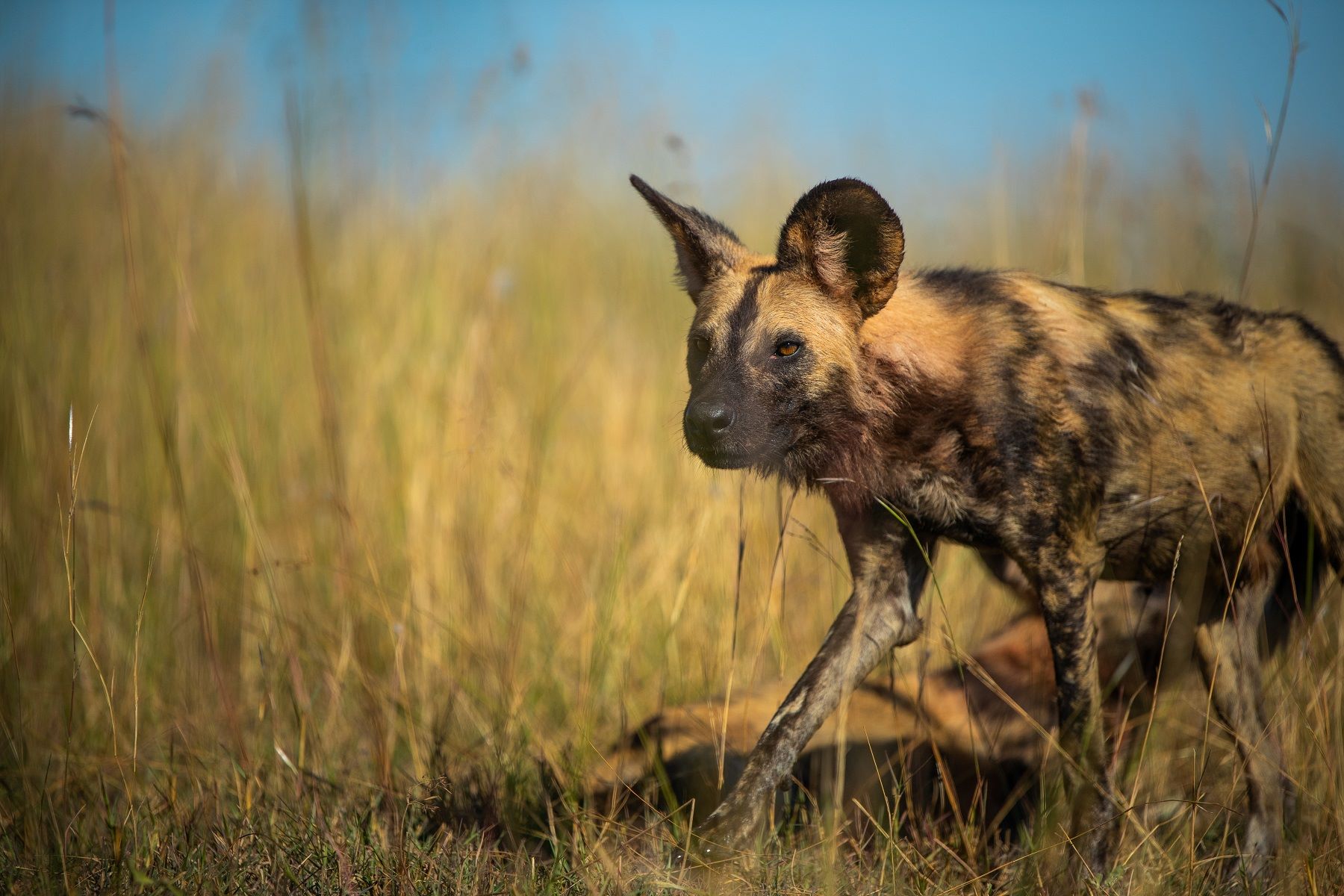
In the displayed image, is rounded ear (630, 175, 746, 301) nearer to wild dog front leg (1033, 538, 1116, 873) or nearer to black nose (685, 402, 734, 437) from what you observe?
black nose (685, 402, 734, 437)

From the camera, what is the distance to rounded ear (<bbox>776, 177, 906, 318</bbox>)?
2742 mm

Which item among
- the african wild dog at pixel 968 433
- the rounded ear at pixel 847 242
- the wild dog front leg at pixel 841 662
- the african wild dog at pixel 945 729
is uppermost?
the rounded ear at pixel 847 242

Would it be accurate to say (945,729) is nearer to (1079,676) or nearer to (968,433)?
(1079,676)

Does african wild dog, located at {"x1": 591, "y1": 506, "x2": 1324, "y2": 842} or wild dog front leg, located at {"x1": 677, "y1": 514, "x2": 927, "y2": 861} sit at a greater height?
wild dog front leg, located at {"x1": 677, "y1": 514, "x2": 927, "y2": 861}

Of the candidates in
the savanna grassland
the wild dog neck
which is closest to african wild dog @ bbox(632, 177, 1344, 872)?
the wild dog neck

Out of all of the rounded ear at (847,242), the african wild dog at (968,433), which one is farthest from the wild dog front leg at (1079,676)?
the rounded ear at (847,242)

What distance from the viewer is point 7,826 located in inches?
110

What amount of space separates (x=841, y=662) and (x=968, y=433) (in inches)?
27.5

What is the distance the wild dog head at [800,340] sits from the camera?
2711mm

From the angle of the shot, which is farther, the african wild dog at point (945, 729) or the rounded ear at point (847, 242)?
the african wild dog at point (945, 729)

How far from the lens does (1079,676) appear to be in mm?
2805

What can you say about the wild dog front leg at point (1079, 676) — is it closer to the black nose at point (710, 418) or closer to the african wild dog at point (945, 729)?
the african wild dog at point (945, 729)

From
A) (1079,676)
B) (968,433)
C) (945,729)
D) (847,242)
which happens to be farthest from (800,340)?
(945,729)

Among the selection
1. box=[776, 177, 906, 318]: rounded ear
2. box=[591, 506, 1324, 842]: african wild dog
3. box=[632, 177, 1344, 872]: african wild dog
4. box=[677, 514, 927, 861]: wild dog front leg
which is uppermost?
box=[776, 177, 906, 318]: rounded ear
